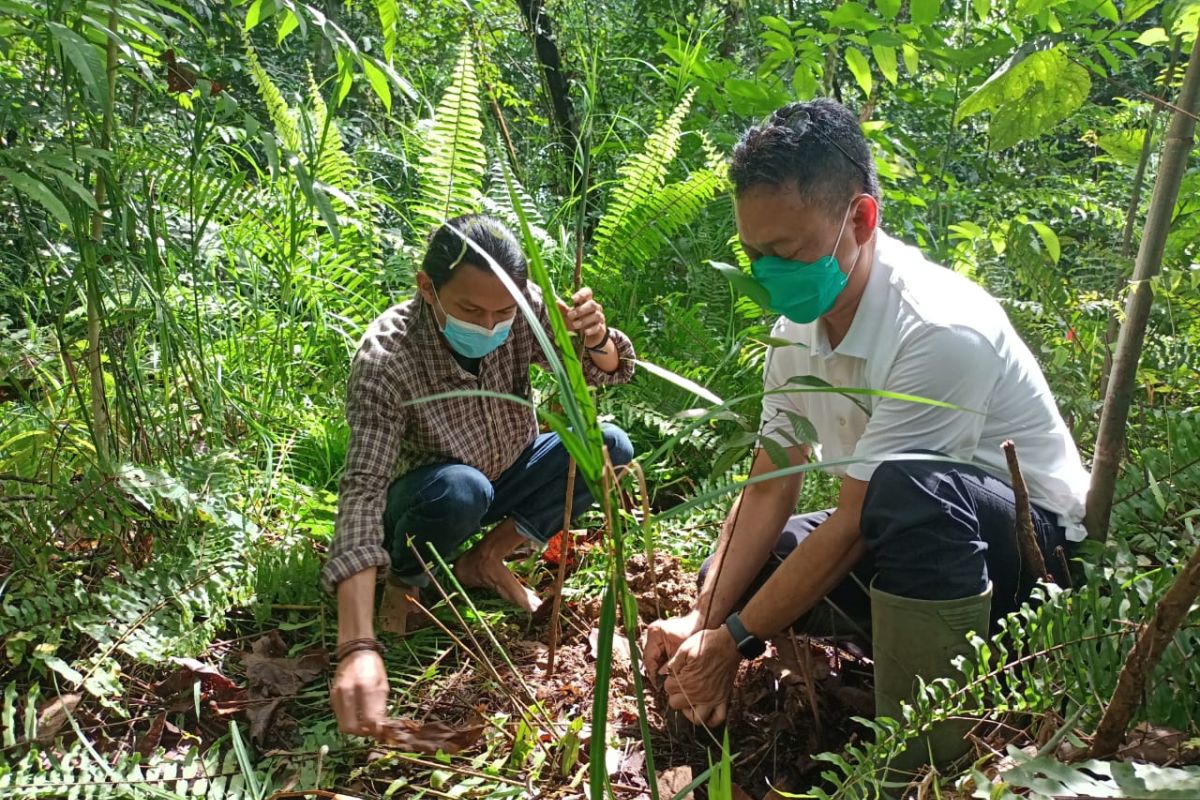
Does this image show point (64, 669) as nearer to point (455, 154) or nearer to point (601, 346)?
point (601, 346)

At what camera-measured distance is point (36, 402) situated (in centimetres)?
297

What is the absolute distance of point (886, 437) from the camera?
182 centimetres

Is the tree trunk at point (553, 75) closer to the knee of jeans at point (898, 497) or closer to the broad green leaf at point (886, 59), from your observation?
the broad green leaf at point (886, 59)

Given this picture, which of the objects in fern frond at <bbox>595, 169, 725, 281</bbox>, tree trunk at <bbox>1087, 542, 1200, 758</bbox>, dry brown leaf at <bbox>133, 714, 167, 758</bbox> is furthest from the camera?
fern frond at <bbox>595, 169, 725, 281</bbox>

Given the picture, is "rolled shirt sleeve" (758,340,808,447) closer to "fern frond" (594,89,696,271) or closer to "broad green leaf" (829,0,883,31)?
"broad green leaf" (829,0,883,31)

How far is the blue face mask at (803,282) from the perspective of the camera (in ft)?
6.19

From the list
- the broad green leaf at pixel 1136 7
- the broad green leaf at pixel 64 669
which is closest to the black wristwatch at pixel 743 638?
the broad green leaf at pixel 64 669

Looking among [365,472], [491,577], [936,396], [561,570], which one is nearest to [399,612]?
[491,577]

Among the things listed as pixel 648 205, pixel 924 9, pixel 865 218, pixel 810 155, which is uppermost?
pixel 924 9

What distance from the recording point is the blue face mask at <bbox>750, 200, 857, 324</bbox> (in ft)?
6.19

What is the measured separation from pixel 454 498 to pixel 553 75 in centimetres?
287

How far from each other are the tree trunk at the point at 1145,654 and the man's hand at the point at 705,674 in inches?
32.5

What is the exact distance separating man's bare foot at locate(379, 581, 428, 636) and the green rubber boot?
1212 mm

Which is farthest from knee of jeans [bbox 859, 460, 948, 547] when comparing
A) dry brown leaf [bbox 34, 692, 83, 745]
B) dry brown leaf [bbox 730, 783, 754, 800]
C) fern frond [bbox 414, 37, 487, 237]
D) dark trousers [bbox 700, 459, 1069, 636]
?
fern frond [bbox 414, 37, 487, 237]
